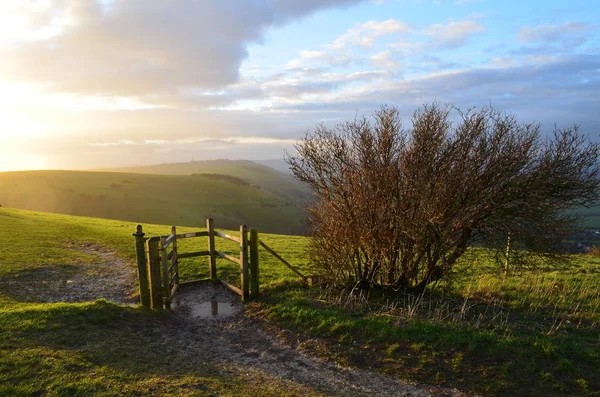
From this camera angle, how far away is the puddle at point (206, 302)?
9.48 meters

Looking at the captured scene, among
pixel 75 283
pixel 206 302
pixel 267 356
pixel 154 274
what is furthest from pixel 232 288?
pixel 75 283

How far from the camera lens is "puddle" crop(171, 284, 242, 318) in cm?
948

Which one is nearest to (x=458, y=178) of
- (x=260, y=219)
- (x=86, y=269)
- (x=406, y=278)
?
(x=406, y=278)

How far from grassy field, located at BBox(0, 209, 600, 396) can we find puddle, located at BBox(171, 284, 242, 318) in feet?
2.28

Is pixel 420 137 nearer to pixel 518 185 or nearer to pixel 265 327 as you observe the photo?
pixel 518 185

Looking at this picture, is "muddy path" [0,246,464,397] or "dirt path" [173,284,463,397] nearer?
"dirt path" [173,284,463,397]

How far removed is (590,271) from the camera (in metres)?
13.1

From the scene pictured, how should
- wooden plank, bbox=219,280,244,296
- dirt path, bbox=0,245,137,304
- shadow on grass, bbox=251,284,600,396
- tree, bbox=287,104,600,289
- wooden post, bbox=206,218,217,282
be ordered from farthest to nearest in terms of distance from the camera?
1. wooden post, bbox=206,218,217,282
2. dirt path, bbox=0,245,137,304
3. wooden plank, bbox=219,280,244,296
4. tree, bbox=287,104,600,289
5. shadow on grass, bbox=251,284,600,396

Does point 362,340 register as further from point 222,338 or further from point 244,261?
point 244,261

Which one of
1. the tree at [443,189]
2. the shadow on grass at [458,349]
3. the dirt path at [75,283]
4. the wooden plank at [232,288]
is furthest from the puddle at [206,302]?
the tree at [443,189]

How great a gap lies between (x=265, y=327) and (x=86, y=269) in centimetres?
867

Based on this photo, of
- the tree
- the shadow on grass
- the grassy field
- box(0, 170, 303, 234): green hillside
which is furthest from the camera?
box(0, 170, 303, 234): green hillside

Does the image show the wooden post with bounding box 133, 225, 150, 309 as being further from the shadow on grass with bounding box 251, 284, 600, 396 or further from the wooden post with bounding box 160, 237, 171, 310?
the shadow on grass with bounding box 251, 284, 600, 396

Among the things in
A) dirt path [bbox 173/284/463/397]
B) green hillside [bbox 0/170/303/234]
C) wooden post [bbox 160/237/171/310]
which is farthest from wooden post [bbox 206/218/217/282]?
green hillside [bbox 0/170/303/234]
